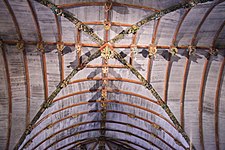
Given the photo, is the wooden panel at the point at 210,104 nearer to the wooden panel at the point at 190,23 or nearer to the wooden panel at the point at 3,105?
the wooden panel at the point at 190,23

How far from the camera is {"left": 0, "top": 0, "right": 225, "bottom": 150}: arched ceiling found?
770 inches

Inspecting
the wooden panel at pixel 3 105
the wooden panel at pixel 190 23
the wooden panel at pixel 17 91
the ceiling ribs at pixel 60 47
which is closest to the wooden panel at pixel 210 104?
the wooden panel at pixel 190 23

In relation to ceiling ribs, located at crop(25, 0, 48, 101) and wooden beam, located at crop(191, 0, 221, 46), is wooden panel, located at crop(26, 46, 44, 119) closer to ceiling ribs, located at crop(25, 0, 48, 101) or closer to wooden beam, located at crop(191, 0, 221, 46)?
ceiling ribs, located at crop(25, 0, 48, 101)

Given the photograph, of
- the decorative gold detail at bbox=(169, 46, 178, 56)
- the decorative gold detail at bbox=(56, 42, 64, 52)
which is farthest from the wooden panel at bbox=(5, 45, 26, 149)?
the decorative gold detail at bbox=(169, 46, 178, 56)

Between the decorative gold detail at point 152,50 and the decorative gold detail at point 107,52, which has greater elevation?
the decorative gold detail at point 152,50

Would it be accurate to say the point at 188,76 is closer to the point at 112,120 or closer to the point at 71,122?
the point at 112,120

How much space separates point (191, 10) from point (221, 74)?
6097 millimetres

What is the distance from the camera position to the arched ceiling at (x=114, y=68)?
19.6 meters

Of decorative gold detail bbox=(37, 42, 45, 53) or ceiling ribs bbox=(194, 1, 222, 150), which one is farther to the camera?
decorative gold detail bbox=(37, 42, 45, 53)

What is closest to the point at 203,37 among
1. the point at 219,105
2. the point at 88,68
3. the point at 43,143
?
the point at 219,105

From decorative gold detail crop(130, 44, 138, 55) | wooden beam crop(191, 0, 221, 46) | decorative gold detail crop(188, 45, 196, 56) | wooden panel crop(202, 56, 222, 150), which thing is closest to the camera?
wooden beam crop(191, 0, 221, 46)

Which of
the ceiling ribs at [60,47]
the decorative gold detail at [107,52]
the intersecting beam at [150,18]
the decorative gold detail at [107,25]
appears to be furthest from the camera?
the decorative gold detail at [107,52]

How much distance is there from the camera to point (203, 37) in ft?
68.4

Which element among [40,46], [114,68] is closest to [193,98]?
[114,68]
